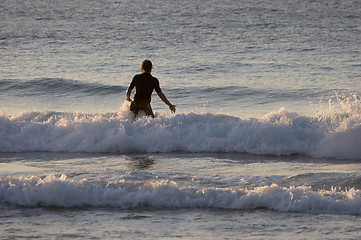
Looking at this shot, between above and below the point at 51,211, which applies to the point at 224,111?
above

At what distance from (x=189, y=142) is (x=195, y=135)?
0.25m

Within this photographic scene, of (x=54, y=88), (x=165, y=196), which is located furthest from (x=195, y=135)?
(x=54, y=88)

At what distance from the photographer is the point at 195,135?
41.3 feet

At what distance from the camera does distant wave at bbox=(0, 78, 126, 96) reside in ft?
69.1

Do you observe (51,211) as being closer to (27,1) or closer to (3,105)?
(3,105)

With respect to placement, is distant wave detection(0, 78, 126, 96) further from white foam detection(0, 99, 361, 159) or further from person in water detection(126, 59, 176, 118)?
person in water detection(126, 59, 176, 118)

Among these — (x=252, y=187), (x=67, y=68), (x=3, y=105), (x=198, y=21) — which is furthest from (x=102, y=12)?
(x=252, y=187)

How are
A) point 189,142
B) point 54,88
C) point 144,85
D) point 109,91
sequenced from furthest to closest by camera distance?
point 54,88 < point 109,91 < point 189,142 < point 144,85

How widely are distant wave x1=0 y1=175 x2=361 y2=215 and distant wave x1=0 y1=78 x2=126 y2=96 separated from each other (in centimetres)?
1288

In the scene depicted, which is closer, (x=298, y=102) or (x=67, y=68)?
(x=298, y=102)

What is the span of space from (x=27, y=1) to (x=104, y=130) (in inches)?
1798

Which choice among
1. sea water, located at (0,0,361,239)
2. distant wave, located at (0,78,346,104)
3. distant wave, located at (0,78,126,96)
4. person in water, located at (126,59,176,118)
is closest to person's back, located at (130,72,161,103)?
person in water, located at (126,59,176,118)

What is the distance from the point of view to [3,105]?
1891cm

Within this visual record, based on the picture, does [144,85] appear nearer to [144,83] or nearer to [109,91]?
[144,83]
